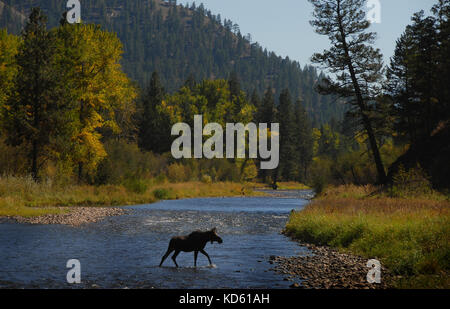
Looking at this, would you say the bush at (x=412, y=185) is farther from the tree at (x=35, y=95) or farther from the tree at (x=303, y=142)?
the tree at (x=303, y=142)

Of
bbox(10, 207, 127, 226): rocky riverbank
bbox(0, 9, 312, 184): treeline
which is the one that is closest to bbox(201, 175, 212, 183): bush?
bbox(0, 9, 312, 184): treeline

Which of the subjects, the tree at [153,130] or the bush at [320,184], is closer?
the bush at [320,184]

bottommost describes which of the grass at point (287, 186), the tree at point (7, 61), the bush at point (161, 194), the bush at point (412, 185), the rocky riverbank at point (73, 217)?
the grass at point (287, 186)

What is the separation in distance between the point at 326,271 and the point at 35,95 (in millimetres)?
32437

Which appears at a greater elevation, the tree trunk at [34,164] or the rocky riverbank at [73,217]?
the tree trunk at [34,164]

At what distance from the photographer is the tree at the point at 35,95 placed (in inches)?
1555

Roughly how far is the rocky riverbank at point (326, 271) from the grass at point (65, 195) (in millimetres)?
20243

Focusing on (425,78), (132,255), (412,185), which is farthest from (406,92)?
(132,255)

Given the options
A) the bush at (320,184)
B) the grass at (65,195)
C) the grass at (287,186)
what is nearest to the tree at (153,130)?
the grass at (287,186)

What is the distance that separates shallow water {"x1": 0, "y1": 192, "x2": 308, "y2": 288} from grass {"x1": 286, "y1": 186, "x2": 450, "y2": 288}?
1631mm

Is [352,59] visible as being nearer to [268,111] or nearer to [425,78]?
[425,78]

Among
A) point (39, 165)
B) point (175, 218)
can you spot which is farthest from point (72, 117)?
point (175, 218)

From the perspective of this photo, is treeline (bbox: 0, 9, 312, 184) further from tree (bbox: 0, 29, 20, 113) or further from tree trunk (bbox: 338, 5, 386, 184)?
tree trunk (bbox: 338, 5, 386, 184)
